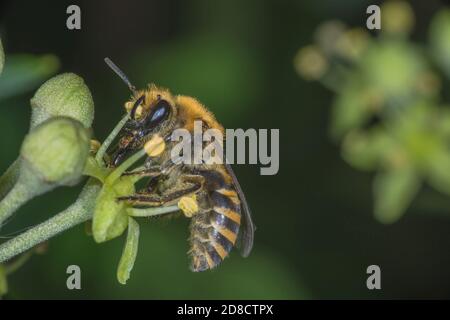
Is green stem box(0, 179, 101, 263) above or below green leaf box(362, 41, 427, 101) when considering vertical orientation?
below

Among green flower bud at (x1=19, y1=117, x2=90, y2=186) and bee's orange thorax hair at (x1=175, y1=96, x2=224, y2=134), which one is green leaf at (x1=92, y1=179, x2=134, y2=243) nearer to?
green flower bud at (x1=19, y1=117, x2=90, y2=186)

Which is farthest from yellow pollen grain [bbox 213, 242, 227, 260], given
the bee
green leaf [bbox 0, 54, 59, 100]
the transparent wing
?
green leaf [bbox 0, 54, 59, 100]

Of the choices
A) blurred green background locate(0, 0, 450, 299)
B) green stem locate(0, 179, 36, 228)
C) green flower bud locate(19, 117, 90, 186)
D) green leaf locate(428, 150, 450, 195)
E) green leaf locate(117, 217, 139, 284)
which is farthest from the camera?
green leaf locate(428, 150, 450, 195)

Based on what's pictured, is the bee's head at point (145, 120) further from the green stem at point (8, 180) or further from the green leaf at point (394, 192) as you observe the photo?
the green leaf at point (394, 192)

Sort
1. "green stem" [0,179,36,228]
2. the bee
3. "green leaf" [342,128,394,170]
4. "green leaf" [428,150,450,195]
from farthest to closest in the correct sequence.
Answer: "green leaf" [342,128,394,170], "green leaf" [428,150,450,195], the bee, "green stem" [0,179,36,228]

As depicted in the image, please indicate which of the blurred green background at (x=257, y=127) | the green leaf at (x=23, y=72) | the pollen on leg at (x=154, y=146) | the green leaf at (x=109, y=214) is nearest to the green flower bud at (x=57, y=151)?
the green leaf at (x=109, y=214)
